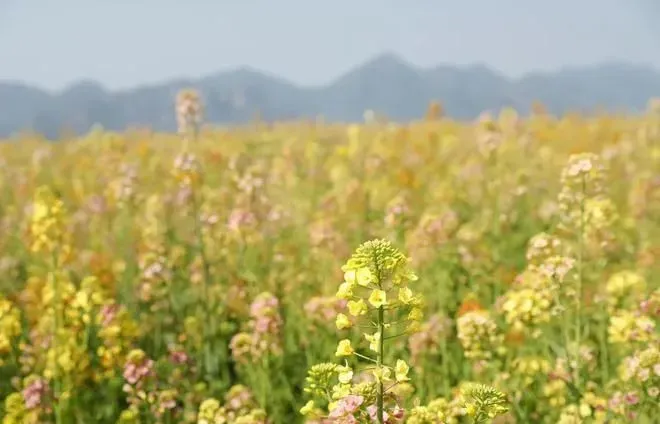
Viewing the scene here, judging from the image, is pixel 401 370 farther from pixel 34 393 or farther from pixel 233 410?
pixel 34 393

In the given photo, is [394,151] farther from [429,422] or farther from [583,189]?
[429,422]

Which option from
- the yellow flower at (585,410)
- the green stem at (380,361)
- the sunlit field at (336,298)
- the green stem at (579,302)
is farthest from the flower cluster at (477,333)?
the green stem at (380,361)

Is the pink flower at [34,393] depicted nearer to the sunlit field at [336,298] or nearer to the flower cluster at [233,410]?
the sunlit field at [336,298]

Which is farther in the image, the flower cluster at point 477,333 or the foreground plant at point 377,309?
the flower cluster at point 477,333

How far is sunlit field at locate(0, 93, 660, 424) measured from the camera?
136 inches

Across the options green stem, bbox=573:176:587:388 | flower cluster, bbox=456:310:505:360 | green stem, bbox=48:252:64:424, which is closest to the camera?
green stem, bbox=573:176:587:388

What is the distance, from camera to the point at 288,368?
5.01m

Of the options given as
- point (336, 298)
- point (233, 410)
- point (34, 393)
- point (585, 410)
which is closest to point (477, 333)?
point (585, 410)

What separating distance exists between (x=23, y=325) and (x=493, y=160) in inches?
163

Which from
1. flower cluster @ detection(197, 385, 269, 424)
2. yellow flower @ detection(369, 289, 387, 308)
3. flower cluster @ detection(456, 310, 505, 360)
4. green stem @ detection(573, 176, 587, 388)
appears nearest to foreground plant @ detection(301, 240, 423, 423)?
yellow flower @ detection(369, 289, 387, 308)

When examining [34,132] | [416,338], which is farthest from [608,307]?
[34,132]

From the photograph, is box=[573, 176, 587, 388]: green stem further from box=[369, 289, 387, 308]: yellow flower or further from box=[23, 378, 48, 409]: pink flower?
box=[23, 378, 48, 409]: pink flower

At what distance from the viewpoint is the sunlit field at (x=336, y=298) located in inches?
136

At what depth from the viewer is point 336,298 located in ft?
15.2
